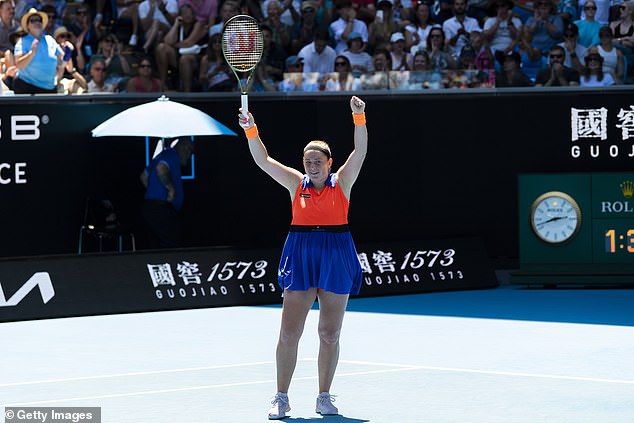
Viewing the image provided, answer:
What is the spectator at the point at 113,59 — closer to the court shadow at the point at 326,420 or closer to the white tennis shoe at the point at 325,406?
the white tennis shoe at the point at 325,406

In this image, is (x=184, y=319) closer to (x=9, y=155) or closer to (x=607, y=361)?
(x=9, y=155)

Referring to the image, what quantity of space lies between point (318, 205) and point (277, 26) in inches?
455

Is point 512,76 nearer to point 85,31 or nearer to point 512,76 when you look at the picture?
point 512,76

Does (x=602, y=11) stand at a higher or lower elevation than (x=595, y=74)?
higher

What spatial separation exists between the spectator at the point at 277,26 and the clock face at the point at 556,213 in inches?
179

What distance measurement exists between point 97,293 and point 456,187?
586cm

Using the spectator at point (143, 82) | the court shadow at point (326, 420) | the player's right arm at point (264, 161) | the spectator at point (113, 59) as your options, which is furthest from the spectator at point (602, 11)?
the court shadow at point (326, 420)

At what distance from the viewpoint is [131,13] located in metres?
21.0

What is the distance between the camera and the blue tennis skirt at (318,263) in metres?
9.20

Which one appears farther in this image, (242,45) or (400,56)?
(400,56)

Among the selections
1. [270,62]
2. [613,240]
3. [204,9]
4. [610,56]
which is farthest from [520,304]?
[204,9]

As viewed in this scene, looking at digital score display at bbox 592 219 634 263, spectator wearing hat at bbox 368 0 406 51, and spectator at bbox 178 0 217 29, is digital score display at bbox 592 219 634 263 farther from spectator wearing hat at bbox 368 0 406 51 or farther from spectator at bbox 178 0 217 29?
spectator at bbox 178 0 217 29

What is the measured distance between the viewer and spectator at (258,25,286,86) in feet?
63.6

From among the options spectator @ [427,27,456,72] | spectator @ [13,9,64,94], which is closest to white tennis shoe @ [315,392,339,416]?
spectator @ [13,9,64,94]
